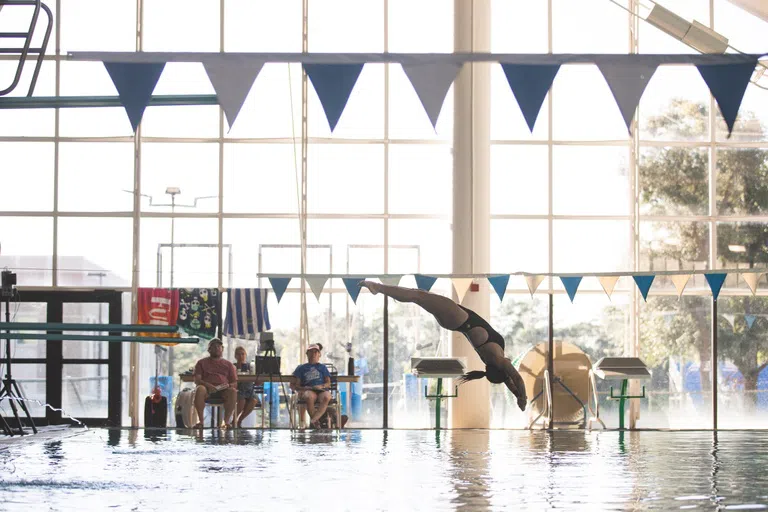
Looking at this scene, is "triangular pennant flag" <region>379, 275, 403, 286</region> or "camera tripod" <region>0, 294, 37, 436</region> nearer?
"camera tripod" <region>0, 294, 37, 436</region>

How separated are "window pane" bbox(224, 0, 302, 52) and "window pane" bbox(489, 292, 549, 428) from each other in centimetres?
414

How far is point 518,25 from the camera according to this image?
500 inches

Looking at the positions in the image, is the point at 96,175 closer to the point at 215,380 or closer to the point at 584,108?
the point at 215,380

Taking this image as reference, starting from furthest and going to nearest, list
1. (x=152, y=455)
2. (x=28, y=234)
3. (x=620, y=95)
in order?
(x=28, y=234), (x=152, y=455), (x=620, y=95)

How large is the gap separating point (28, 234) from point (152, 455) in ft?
18.1

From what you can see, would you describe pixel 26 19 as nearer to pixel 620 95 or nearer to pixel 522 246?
pixel 522 246

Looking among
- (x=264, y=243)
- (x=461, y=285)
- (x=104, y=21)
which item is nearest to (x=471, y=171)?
(x=461, y=285)

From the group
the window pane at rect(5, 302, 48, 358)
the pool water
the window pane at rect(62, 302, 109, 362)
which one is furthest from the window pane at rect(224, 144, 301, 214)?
the pool water

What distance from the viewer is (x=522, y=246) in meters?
12.4

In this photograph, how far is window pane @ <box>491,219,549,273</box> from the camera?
40.6 feet

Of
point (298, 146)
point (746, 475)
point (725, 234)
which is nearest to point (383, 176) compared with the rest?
point (298, 146)

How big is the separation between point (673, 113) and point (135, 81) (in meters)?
8.13

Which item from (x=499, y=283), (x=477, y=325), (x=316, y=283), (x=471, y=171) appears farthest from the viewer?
(x=471, y=171)

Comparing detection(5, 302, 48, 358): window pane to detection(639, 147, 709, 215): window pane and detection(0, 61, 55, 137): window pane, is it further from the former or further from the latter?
detection(639, 147, 709, 215): window pane
